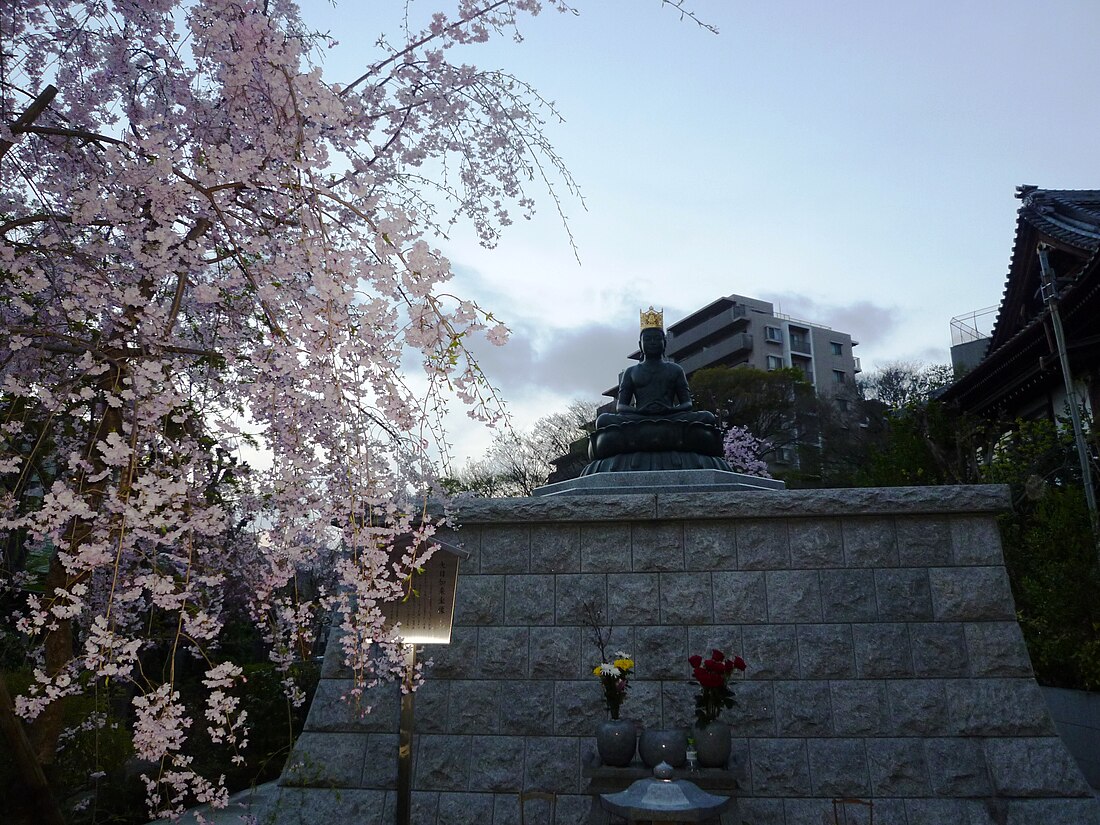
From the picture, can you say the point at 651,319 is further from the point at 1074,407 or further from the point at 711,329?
the point at 711,329

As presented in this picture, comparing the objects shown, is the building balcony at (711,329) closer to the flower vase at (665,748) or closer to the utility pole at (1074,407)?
the utility pole at (1074,407)

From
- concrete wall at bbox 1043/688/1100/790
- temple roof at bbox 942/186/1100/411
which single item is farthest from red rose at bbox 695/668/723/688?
temple roof at bbox 942/186/1100/411

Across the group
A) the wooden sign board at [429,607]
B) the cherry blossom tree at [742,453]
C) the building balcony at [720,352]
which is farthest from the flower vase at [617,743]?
the building balcony at [720,352]

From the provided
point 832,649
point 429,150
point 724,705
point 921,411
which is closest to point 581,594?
point 724,705

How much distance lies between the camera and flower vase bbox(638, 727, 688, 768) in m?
5.62

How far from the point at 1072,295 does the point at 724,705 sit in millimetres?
8672

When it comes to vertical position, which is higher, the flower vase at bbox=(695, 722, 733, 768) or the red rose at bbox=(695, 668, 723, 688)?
the red rose at bbox=(695, 668, 723, 688)

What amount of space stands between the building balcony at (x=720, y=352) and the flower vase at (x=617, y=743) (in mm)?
37248

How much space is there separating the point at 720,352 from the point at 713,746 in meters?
39.5

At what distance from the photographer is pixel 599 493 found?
7895 millimetres

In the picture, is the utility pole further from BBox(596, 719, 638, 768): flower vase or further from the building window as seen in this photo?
the building window

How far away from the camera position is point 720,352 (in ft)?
143

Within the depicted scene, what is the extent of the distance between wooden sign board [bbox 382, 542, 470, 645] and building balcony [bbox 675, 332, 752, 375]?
121 feet

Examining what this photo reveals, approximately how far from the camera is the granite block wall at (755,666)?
627 centimetres
